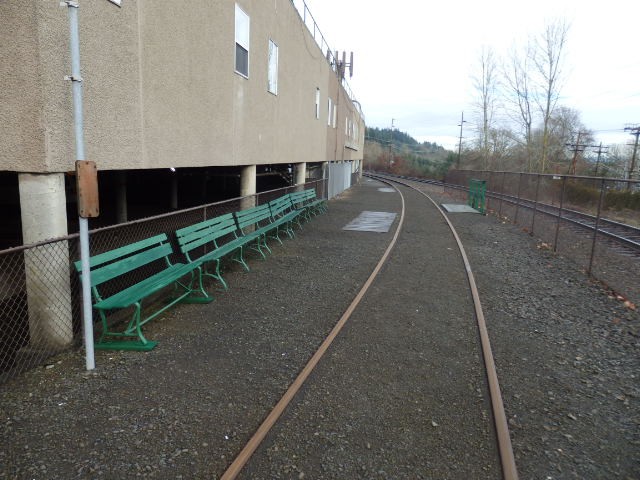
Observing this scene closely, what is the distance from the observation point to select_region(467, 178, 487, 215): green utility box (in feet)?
65.9

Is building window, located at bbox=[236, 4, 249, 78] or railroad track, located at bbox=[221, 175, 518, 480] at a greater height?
building window, located at bbox=[236, 4, 249, 78]

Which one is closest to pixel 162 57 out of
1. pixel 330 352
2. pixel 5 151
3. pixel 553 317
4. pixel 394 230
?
pixel 5 151

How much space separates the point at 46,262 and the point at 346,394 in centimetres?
313

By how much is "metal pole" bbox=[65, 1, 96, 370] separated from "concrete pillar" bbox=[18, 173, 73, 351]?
0.41 meters

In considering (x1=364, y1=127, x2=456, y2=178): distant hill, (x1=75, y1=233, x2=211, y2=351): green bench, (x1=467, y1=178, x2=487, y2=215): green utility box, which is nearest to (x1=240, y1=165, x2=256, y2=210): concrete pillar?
(x1=75, y1=233, x2=211, y2=351): green bench

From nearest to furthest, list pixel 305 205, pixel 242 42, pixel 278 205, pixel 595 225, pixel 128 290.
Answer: pixel 128 290
pixel 595 225
pixel 242 42
pixel 278 205
pixel 305 205

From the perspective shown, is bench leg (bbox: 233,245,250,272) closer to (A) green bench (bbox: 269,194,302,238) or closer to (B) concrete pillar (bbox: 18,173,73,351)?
(A) green bench (bbox: 269,194,302,238)

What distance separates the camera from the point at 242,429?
11.7ft

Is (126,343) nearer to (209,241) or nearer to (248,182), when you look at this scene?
(209,241)

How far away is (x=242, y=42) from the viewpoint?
9992 millimetres

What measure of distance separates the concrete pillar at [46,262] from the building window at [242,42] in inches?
239

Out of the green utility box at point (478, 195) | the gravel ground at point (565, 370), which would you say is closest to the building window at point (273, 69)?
the gravel ground at point (565, 370)

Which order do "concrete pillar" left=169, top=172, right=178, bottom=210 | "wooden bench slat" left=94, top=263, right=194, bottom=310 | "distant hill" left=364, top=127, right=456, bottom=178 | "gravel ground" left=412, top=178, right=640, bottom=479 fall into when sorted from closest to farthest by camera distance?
"gravel ground" left=412, top=178, right=640, bottom=479 < "wooden bench slat" left=94, top=263, right=194, bottom=310 < "concrete pillar" left=169, top=172, right=178, bottom=210 < "distant hill" left=364, top=127, right=456, bottom=178

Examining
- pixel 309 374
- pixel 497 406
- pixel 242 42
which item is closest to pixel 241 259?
pixel 309 374
